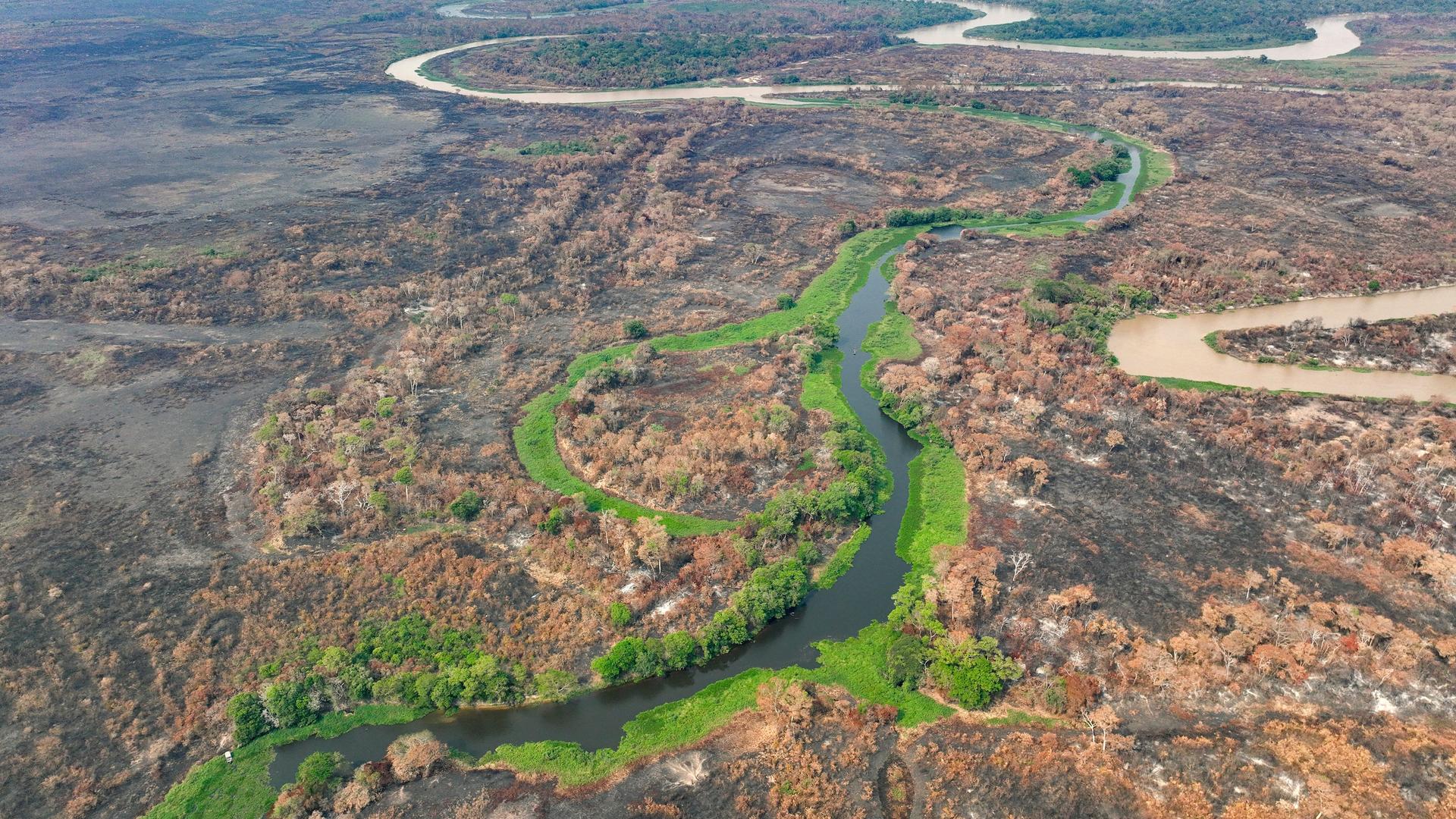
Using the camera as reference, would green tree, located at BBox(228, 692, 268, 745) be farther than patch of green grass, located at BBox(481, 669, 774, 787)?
Yes

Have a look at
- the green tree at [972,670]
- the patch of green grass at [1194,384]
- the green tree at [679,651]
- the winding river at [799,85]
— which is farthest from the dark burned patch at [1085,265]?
the winding river at [799,85]

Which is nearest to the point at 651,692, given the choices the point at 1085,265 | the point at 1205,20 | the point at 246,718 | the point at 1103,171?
the point at 246,718

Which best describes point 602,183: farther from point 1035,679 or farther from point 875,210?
point 1035,679

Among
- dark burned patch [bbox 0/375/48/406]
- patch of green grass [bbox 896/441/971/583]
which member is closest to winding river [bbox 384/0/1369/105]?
dark burned patch [bbox 0/375/48/406]

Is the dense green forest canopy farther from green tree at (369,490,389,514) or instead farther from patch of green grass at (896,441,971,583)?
green tree at (369,490,389,514)

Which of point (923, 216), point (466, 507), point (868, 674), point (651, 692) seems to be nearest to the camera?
point (651, 692)

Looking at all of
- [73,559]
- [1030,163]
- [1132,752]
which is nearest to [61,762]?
[73,559]

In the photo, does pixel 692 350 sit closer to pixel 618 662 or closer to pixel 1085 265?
pixel 618 662
